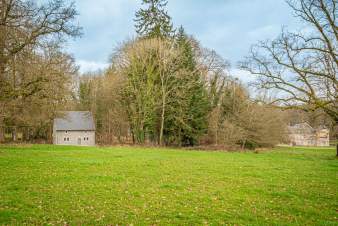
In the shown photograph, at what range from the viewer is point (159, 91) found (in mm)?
34625

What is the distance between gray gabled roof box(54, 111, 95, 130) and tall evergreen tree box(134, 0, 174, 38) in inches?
643

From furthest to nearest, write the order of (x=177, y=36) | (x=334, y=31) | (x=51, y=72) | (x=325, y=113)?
(x=177, y=36) → (x=325, y=113) → (x=51, y=72) → (x=334, y=31)

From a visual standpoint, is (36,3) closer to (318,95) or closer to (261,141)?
(318,95)

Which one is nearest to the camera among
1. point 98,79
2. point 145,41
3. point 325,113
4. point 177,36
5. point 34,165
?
point 34,165

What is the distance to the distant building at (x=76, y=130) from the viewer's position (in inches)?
1661

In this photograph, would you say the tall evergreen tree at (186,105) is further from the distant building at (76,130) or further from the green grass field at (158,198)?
the green grass field at (158,198)

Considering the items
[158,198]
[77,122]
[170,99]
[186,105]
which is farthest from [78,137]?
[158,198]

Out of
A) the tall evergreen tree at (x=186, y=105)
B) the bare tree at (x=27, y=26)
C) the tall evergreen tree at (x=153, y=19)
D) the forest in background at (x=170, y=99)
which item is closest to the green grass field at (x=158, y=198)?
the bare tree at (x=27, y=26)

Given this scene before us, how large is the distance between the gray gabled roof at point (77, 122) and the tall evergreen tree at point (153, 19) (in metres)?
16.3

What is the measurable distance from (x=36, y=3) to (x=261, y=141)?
32171 mm

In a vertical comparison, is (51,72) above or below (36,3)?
below

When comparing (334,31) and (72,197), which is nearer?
(72,197)

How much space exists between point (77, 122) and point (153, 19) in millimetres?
20309

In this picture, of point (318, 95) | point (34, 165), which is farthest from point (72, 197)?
point (318, 95)
